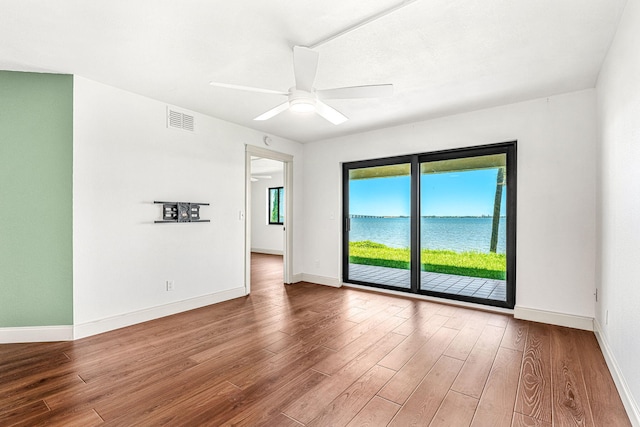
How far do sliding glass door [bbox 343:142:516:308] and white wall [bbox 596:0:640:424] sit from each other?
3.52 feet

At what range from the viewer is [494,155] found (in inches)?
153

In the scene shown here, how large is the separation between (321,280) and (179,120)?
11.1 ft

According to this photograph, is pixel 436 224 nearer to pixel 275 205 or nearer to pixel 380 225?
pixel 380 225

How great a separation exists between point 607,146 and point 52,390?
4.76m

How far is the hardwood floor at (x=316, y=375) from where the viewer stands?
5.97ft

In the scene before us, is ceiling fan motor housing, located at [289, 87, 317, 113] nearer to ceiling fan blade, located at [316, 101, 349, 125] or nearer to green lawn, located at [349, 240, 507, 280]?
ceiling fan blade, located at [316, 101, 349, 125]

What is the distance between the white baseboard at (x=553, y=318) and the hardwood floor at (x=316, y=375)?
0.49ft

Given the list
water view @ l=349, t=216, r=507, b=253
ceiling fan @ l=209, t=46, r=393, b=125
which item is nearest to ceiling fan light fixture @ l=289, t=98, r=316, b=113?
ceiling fan @ l=209, t=46, r=393, b=125

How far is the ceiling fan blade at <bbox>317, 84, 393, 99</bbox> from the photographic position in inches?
89.7

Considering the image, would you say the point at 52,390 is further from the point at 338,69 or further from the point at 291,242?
the point at 291,242

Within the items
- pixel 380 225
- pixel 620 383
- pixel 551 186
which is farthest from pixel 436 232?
pixel 620 383

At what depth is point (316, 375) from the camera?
227 cm

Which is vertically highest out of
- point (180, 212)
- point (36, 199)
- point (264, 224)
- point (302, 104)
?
point (302, 104)

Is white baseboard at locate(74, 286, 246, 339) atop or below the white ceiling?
below
